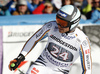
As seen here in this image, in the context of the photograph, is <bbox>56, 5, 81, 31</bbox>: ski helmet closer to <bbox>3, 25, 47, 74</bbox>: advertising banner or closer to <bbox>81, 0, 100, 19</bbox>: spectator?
<bbox>3, 25, 47, 74</bbox>: advertising banner

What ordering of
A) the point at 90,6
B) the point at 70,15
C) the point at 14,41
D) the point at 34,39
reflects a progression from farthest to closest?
the point at 90,6 < the point at 14,41 < the point at 34,39 < the point at 70,15

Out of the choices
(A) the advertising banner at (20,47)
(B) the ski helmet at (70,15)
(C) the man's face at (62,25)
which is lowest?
(A) the advertising banner at (20,47)

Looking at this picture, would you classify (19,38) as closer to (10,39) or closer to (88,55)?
(10,39)

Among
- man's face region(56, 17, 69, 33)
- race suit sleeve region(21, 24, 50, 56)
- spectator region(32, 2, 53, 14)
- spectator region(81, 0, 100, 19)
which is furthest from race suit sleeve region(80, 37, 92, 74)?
spectator region(81, 0, 100, 19)

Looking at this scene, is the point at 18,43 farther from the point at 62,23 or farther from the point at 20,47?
the point at 62,23

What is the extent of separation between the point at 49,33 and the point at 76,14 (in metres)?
0.59

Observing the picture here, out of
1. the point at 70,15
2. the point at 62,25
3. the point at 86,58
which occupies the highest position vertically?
the point at 70,15

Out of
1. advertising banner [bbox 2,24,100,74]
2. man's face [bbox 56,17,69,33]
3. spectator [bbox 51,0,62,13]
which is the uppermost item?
man's face [bbox 56,17,69,33]

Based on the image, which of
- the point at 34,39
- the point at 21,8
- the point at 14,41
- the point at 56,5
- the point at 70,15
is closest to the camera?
the point at 70,15

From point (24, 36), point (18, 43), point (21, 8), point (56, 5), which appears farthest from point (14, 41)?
point (56, 5)

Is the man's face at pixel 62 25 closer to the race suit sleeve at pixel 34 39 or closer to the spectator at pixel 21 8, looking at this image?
the race suit sleeve at pixel 34 39

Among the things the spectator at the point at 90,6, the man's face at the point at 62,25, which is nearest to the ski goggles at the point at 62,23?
the man's face at the point at 62,25

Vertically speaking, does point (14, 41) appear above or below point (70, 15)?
below

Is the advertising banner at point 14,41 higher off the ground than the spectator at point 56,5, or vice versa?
the spectator at point 56,5
